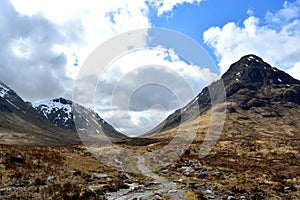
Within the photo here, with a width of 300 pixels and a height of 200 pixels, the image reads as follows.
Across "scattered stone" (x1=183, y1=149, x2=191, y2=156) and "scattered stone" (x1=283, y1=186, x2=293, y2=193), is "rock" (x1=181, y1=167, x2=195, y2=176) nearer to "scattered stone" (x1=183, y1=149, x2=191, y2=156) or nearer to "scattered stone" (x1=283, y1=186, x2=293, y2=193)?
"scattered stone" (x1=283, y1=186, x2=293, y2=193)

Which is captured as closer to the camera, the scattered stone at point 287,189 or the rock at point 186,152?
the scattered stone at point 287,189

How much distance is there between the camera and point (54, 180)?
28.7m

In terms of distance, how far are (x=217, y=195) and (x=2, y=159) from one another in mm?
24616

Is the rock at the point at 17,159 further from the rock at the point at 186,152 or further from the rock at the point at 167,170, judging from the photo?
the rock at the point at 186,152

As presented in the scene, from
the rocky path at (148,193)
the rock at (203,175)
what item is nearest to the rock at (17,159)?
the rocky path at (148,193)

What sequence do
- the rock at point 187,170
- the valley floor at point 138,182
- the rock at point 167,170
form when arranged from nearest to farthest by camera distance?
Answer: the valley floor at point 138,182 < the rock at point 187,170 < the rock at point 167,170

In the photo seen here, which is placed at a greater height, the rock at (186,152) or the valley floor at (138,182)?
Answer: the rock at (186,152)

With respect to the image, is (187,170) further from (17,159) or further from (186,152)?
(17,159)

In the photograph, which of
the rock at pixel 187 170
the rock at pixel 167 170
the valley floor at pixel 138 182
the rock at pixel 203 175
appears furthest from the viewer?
the rock at pixel 167 170

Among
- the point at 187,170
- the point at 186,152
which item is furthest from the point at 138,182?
the point at 186,152

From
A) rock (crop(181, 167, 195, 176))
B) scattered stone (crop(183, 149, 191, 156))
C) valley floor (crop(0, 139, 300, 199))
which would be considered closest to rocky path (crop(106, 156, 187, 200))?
valley floor (crop(0, 139, 300, 199))

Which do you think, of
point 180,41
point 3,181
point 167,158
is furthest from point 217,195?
point 167,158

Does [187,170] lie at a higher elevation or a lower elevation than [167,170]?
higher

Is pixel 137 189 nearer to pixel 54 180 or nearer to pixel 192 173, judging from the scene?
pixel 54 180
